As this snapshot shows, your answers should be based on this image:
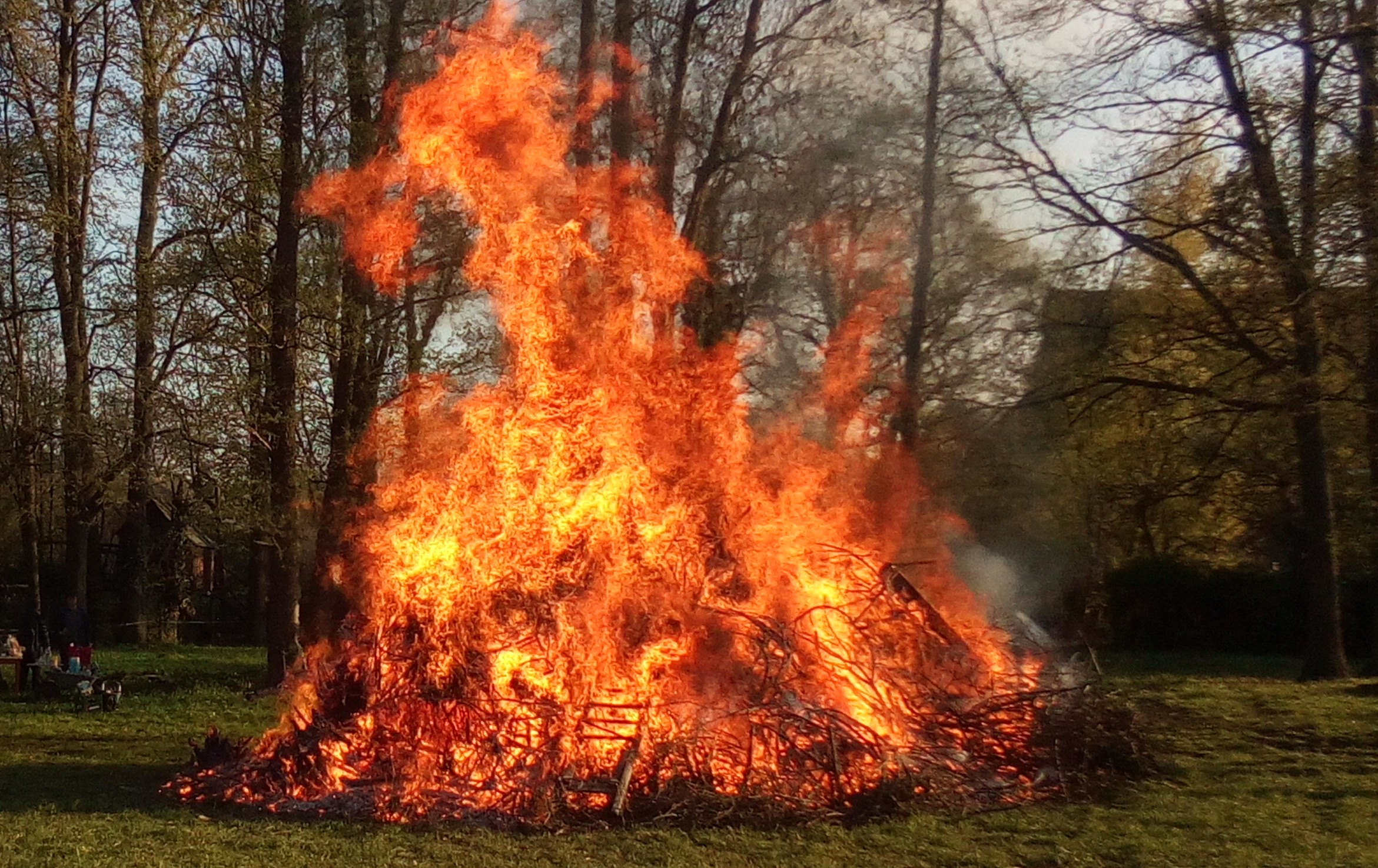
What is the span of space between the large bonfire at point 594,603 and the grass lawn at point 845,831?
462 mm

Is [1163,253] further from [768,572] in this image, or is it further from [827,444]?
[768,572]

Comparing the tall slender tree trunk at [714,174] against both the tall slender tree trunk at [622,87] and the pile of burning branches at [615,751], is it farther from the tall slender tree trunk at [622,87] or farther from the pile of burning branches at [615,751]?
the pile of burning branches at [615,751]

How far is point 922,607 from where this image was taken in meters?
9.46

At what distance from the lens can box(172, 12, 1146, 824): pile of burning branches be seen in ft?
25.5

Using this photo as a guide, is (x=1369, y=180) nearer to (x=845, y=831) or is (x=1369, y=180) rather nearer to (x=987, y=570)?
(x=845, y=831)

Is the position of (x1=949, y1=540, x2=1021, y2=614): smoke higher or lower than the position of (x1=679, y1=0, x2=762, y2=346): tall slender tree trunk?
lower

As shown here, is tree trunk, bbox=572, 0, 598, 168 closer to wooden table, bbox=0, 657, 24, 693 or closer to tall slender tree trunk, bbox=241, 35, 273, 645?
tall slender tree trunk, bbox=241, 35, 273, 645

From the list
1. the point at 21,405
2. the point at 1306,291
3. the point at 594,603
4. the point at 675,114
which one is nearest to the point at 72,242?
the point at 21,405

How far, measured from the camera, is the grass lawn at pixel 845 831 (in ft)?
21.3

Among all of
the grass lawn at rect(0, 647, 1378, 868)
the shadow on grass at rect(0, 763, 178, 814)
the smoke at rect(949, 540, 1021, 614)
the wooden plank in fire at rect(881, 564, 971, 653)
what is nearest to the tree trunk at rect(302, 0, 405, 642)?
the grass lawn at rect(0, 647, 1378, 868)

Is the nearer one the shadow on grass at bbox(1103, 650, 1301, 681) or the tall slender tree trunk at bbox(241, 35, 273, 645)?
the tall slender tree trunk at bbox(241, 35, 273, 645)

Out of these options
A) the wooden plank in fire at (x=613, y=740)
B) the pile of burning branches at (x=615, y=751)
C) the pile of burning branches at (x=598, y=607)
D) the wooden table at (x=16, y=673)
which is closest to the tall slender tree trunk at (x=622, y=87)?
the pile of burning branches at (x=598, y=607)

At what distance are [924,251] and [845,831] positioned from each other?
12767mm

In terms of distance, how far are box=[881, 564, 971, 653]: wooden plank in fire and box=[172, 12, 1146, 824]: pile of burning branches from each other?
36 millimetres
